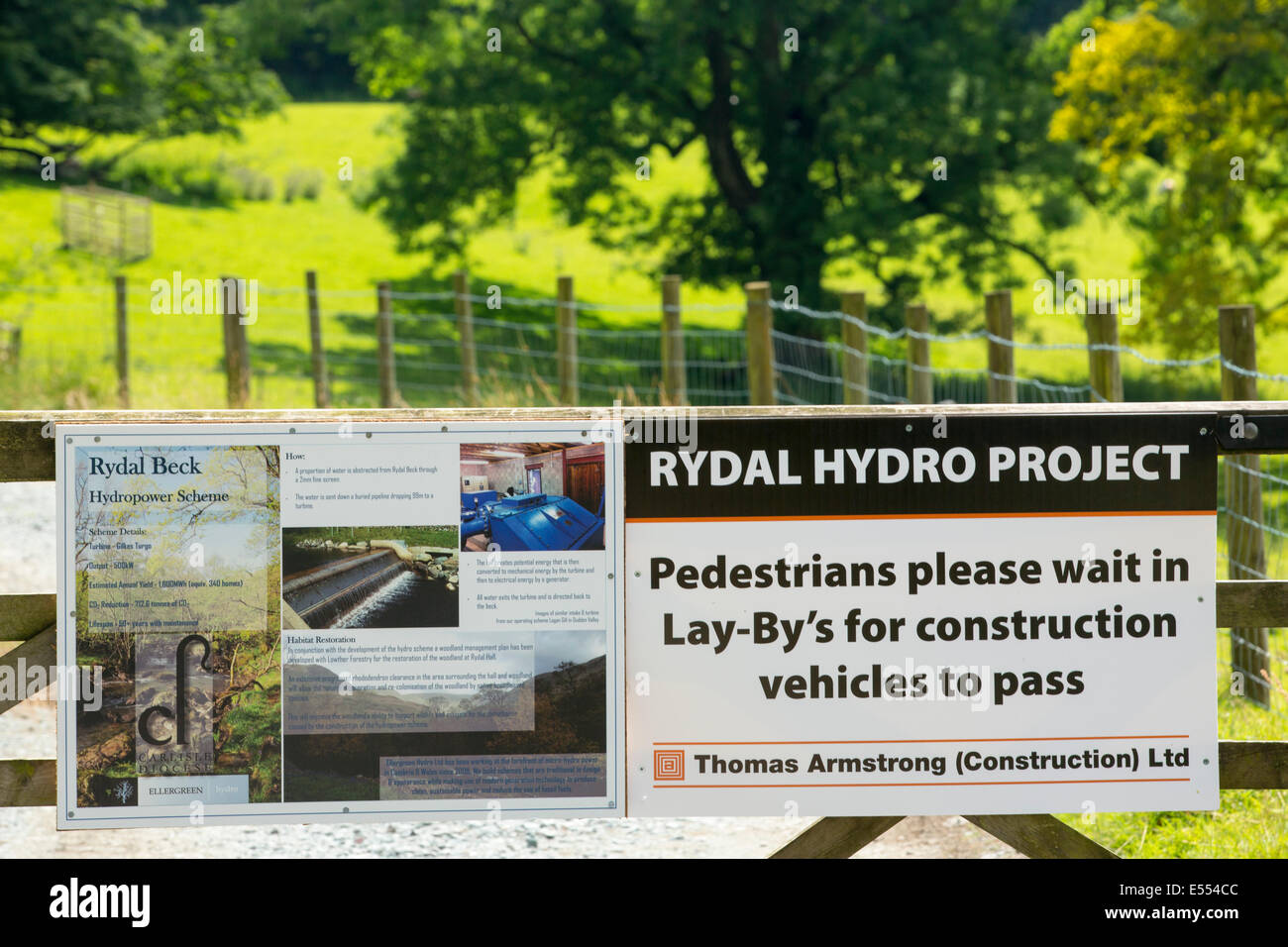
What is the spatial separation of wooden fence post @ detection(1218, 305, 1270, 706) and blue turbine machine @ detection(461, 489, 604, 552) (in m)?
3.39

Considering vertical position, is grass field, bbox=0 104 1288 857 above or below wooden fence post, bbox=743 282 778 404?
above

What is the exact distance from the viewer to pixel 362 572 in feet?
11.3

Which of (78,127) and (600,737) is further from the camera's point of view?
(78,127)

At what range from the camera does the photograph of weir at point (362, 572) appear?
11.3ft

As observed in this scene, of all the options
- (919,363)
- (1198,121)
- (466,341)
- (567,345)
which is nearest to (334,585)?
(919,363)

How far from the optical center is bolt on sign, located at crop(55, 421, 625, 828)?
11.3 feet

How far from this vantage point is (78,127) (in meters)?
36.0

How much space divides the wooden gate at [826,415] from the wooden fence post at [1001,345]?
12.2ft

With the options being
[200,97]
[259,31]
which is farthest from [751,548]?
[200,97]

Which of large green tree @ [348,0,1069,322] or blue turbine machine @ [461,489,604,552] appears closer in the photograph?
blue turbine machine @ [461,489,604,552]

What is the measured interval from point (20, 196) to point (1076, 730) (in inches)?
1561

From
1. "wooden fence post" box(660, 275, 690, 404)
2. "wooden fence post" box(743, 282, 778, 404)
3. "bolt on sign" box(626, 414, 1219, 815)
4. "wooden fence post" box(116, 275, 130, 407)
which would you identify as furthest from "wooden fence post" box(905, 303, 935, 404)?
"wooden fence post" box(116, 275, 130, 407)

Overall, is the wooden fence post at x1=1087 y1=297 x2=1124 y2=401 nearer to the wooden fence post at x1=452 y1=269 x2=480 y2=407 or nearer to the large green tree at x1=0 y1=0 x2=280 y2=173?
the wooden fence post at x1=452 y1=269 x2=480 y2=407

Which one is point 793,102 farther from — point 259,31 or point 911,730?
point 911,730
